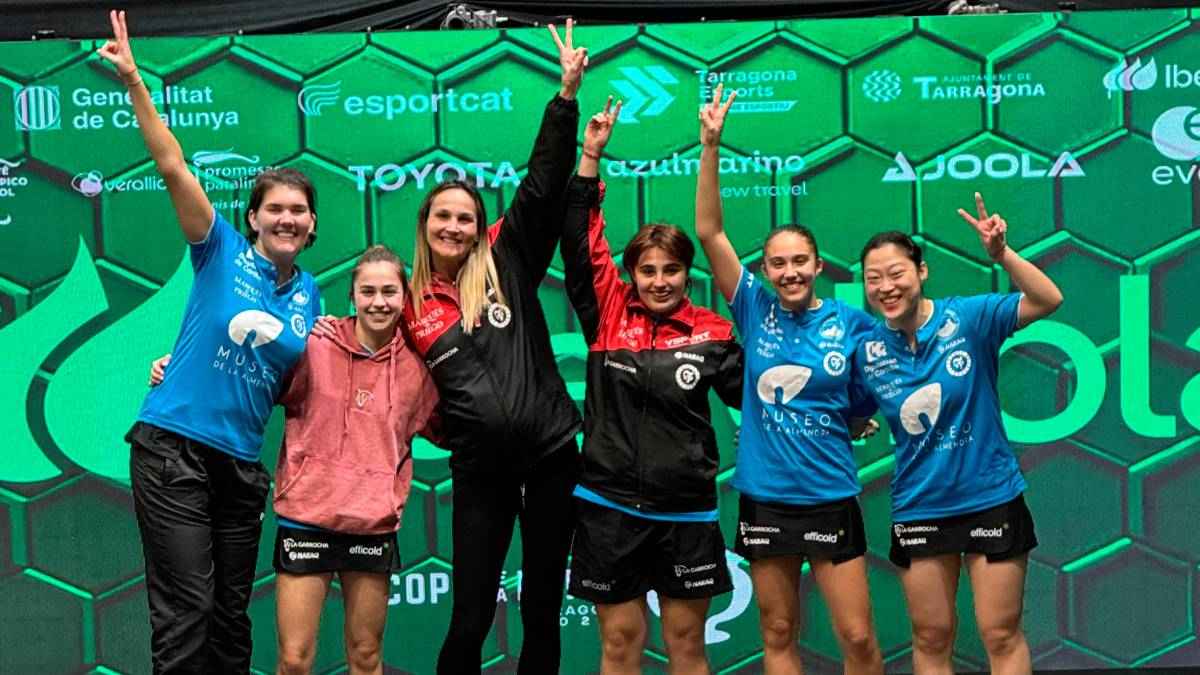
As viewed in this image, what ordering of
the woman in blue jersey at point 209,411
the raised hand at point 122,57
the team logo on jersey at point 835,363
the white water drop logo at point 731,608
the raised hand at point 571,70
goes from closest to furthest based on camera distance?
the raised hand at point 122,57, the woman in blue jersey at point 209,411, the raised hand at point 571,70, the team logo on jersey at point 835,363, the white water drop logo at point 731,608

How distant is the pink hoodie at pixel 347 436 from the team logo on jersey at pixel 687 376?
24.6 inches

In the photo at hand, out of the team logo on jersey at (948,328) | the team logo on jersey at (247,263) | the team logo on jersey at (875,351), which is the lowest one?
the team logo on jersey at (875,351)

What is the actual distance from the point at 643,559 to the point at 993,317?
105 centimetres

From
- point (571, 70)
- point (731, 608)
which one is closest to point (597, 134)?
point (571, 70)

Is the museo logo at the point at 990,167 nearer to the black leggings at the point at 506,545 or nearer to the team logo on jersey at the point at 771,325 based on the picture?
the team logo on jersey at the point at 771,325

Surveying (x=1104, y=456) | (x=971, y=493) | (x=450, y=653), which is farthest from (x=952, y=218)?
(x=450, y=653)

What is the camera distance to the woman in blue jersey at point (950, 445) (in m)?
3.52

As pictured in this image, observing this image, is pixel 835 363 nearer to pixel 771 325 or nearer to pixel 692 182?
pixel 771 325

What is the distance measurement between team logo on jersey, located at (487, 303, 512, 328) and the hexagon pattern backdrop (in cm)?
111

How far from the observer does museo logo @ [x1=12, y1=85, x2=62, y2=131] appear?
14.6ft

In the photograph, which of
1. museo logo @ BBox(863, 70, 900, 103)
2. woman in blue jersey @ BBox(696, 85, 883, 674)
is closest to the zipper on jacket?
woman in blue jersey @ BBox(696, 85, 883, 674)

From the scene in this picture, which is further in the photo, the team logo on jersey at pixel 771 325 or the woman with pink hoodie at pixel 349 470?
the team logo on jersey at pixel 771 325

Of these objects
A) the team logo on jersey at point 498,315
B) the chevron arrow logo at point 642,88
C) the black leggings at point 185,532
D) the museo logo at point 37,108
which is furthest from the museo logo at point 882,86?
the museo logo at point 37,108

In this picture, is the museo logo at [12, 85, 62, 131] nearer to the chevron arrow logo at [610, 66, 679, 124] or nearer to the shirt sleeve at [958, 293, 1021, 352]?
the chevron arrow logo at [610, 66, 679, 124]
